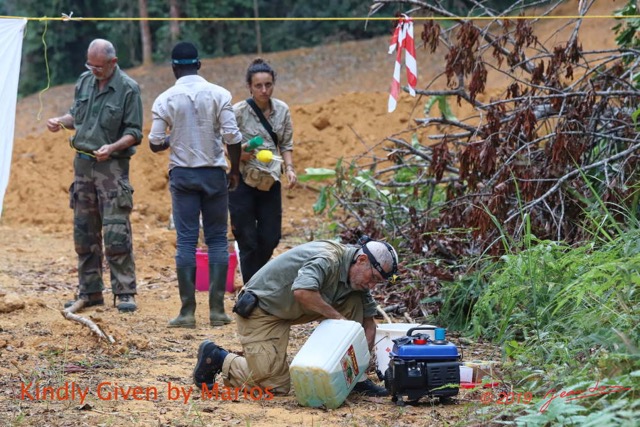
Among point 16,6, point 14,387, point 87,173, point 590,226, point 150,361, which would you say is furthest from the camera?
point 16,6

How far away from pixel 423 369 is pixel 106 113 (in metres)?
3.61

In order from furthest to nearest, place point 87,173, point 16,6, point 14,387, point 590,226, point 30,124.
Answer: point 16,6 → point 30,124 → point 87,173 → point 590,226 → point 14,387

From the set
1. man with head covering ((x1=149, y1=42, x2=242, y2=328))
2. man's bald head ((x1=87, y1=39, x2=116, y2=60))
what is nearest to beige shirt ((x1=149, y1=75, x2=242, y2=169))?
man with head covering ((x1=149, y1=42, x2=242, y2=328))

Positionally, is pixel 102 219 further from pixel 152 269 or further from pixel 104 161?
pixel 152 269

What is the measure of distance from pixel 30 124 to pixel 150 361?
13819 millimetres

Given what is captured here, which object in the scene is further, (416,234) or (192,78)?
(416,234)

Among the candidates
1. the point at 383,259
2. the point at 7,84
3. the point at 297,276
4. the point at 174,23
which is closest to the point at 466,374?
Result: the point at 383,259

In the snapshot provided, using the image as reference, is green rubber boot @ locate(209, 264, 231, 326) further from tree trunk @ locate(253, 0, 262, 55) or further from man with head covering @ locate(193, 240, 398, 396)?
tree trunk @ locate(253, 0, 262, 55)

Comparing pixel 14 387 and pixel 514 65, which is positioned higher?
pixel 514 65

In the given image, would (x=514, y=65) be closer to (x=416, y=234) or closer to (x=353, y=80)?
(x=416, y=234)

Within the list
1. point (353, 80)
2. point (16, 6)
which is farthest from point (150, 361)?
point (16, 6)

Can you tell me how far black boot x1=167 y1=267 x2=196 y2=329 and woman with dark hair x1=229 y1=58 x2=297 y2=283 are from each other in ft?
1.65

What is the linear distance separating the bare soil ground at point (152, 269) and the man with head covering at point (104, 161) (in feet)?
1.25

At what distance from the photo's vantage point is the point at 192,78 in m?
7.05
